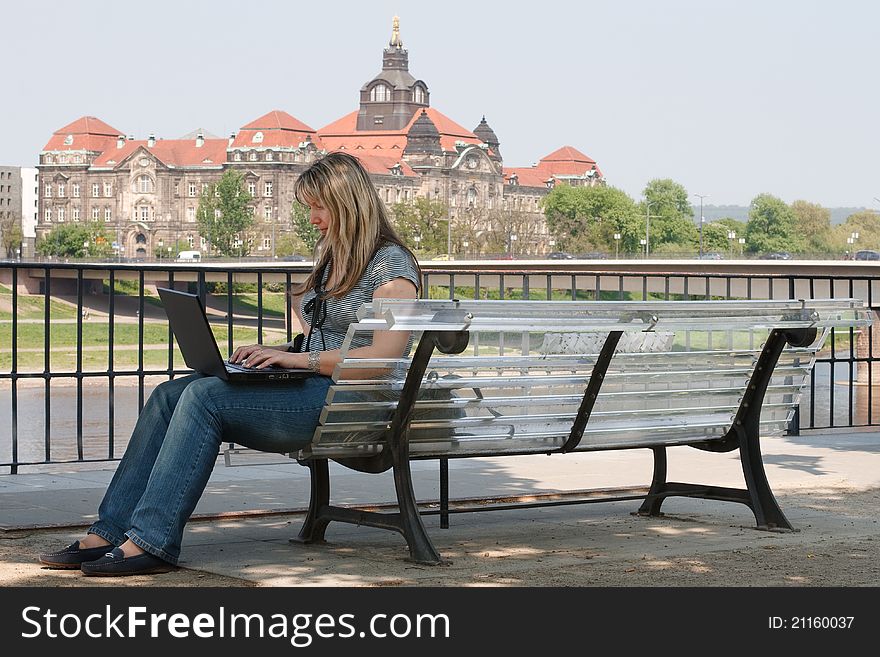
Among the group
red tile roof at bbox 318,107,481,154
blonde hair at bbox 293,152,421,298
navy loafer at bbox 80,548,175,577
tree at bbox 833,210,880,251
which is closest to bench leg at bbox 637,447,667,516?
blonde hair at bbox 293,152,421,298

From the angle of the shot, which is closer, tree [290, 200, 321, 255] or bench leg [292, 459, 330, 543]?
bench leg [292, 459, 330, 543]

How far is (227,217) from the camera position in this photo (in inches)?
5044

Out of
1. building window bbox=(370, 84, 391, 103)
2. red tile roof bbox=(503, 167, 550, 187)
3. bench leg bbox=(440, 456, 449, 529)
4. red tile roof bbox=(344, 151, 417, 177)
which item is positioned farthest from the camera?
building window bbox=(370, 84, 391, 103)

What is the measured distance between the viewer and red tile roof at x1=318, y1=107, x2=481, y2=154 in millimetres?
157000

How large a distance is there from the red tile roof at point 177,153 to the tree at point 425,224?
36148mm

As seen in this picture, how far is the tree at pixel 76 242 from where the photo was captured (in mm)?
131000

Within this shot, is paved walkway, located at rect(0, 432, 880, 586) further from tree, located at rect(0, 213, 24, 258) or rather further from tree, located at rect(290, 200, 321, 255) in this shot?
tree, located at rect(0, 213, 24, 258)

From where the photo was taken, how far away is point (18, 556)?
462 centimetres

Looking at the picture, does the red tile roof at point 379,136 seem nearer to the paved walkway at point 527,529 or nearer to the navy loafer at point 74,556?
the paved walkway at point 527,529

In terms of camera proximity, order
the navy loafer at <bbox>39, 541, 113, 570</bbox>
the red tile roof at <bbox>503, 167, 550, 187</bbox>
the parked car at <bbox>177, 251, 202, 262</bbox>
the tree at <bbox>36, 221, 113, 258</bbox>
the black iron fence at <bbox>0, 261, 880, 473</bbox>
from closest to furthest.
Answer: the navy loafer at <bbox>39, 541, 113, 570</bbox> < the black iron fence at <bbox>0, 261, 880, 473</bbox> < the parked car at <bbox>177, 251, 202, 262</bbox> < the tree at <bbox>36, 221, 113, 258</bbox> < the red tile roof at <bbox>503, 167, 550, 187</bbox>

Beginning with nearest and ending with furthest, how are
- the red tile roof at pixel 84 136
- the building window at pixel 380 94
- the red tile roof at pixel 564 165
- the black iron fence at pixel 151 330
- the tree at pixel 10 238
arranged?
the black iron fence at pixel 151 330 → the tree at pixel 10 238 → the red tile roof at pixel 84 136 → the building window at pixel 380 94 → the red tile roof at pixel 564 165

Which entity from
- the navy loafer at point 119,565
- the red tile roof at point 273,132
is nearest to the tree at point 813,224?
the red tile roof at point 273,132

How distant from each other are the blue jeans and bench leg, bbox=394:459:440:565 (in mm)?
332
